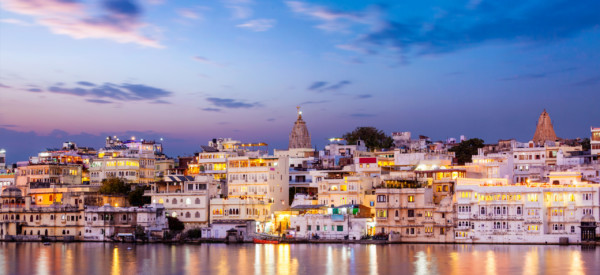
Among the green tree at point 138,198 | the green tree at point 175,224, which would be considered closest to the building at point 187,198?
the green tree at point 175,224

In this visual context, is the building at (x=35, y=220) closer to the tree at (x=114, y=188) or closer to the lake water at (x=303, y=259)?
the tree at (x=114, y=188)

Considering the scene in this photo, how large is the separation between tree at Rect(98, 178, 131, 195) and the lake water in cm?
1167

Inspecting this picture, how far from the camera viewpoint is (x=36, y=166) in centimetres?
8231

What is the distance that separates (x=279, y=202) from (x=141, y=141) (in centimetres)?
3875

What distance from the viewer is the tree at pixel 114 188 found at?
241 ft

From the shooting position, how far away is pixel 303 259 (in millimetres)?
49406

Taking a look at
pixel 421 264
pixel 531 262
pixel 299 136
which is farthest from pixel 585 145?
pixel 421 264

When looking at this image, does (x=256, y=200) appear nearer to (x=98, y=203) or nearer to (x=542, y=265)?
(x=98, y=203)

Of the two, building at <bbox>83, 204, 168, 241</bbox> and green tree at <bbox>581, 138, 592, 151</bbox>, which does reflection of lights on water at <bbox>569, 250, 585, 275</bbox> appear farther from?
building at <bbox>83, 204, 168, 241</bbox>

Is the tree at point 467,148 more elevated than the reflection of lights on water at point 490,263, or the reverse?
the tree at point 467,148

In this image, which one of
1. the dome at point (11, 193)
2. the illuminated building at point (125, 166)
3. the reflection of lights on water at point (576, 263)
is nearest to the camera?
the reflection of lights on water at point (576, 263)

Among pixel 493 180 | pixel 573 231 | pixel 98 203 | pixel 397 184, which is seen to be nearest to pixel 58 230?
pixel 98 203

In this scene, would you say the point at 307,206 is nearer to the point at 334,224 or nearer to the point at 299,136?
the point at 334,224

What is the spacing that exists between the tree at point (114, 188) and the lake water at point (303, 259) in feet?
38.3
